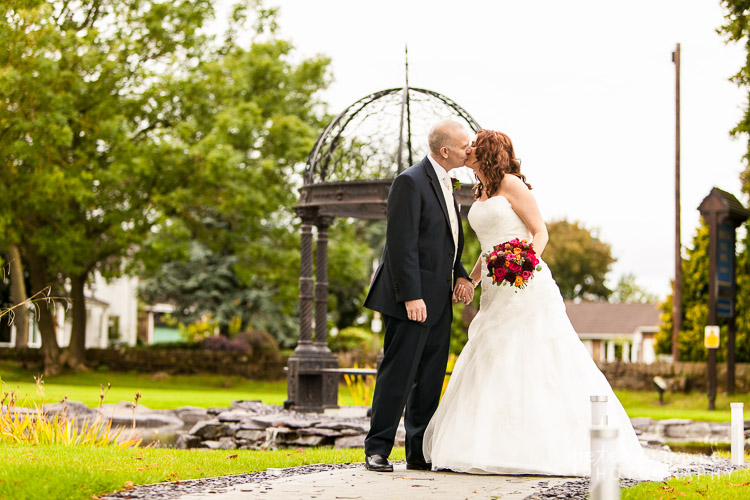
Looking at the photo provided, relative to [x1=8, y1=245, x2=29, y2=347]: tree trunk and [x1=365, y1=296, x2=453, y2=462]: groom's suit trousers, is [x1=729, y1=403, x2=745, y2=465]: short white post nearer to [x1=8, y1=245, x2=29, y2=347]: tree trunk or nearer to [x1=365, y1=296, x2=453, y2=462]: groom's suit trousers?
[x1=365, y1=296, x2=453, y2=462]: groom's suit trousers

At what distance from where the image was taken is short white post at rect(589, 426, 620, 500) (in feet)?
13.6

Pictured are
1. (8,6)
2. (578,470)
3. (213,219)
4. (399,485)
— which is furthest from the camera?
(213,219)

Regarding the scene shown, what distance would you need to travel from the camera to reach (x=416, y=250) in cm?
675

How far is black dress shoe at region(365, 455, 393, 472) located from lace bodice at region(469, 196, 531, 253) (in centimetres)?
169

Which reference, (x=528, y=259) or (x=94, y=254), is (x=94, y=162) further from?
(x=528, y=259)

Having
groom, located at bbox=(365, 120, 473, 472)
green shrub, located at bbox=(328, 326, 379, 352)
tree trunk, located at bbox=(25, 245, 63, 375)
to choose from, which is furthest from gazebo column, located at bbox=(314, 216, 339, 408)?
green shrub, located at bbox=(328, 326, 379, 352)

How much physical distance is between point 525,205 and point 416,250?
0.91 meters

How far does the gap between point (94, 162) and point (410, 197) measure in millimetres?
21108

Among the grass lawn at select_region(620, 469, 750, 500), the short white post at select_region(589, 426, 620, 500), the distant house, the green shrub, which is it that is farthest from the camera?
the distant house

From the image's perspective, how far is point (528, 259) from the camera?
6.75 meters

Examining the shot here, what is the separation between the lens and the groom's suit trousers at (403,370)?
22.2ft

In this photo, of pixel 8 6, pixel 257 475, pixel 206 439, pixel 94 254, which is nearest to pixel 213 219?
pixel 94 254

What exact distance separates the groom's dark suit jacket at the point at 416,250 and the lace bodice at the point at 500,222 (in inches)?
13.7

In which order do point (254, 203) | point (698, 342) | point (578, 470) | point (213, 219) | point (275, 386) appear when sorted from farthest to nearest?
point (213, 219) < point (275, 386) < point (254, 203) < point (698, 342) < point (578, 470)
